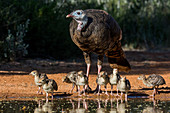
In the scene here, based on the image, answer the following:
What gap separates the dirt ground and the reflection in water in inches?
27.5

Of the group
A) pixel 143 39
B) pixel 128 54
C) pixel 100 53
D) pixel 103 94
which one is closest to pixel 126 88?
pixel 103 94

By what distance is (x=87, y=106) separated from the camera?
281 inches

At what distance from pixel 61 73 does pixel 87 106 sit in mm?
4810

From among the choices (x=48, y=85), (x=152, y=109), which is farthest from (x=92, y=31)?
(x=152, y=109)

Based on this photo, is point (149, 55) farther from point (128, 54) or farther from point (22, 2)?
point (22, 2)

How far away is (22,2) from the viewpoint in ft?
51.5

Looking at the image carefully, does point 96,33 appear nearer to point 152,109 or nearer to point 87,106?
point 87,106

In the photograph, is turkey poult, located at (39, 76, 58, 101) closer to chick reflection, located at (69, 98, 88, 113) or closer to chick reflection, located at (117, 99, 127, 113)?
chick reflection, located at (69, 98, 88, 113)

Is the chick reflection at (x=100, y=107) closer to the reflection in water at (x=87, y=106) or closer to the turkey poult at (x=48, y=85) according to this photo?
the reflection in water at (x=87, y=106)

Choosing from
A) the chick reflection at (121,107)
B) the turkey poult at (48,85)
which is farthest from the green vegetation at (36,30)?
the chick reflection at (121,107)

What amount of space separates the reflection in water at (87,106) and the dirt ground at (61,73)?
27.5 inches

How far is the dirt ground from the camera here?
28.8 feet

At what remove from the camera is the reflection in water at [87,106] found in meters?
6.66

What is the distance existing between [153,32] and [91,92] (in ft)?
48.3
